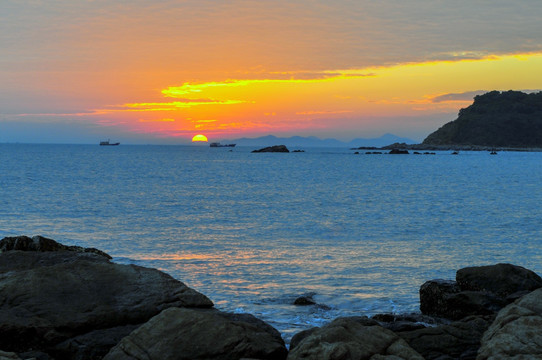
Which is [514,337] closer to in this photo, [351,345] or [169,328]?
[351,345]

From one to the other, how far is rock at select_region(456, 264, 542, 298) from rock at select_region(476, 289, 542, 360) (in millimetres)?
4909

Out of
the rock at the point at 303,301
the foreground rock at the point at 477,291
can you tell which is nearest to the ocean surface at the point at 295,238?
the rock at the point at 303,301

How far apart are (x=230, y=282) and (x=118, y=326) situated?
8102 millimetres

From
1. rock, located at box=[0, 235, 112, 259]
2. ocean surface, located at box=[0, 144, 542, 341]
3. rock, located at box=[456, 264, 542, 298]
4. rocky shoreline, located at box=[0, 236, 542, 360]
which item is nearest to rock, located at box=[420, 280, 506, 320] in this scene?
rocky shoreline, located at box=[0, 236, 542, 360]

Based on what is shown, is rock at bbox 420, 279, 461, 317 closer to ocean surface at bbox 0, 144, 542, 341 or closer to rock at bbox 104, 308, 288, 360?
ocean surface at bbox 0, 144, 542, 341

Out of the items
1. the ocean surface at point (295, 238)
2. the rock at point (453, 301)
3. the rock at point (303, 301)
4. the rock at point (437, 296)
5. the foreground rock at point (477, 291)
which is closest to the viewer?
the rock at point (453, 301)

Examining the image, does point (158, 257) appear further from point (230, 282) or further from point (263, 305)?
point (263, 305)

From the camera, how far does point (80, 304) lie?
35.4 feet

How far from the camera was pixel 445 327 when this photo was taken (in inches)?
422

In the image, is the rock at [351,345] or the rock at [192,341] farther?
the rock at [192,341]

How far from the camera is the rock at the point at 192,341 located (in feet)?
29.1

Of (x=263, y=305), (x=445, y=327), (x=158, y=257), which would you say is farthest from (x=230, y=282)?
(x=445, y=327)

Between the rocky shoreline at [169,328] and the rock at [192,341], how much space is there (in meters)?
0.02

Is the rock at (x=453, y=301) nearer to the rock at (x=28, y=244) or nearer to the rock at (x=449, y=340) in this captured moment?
the rock at (x=449, y=340)
